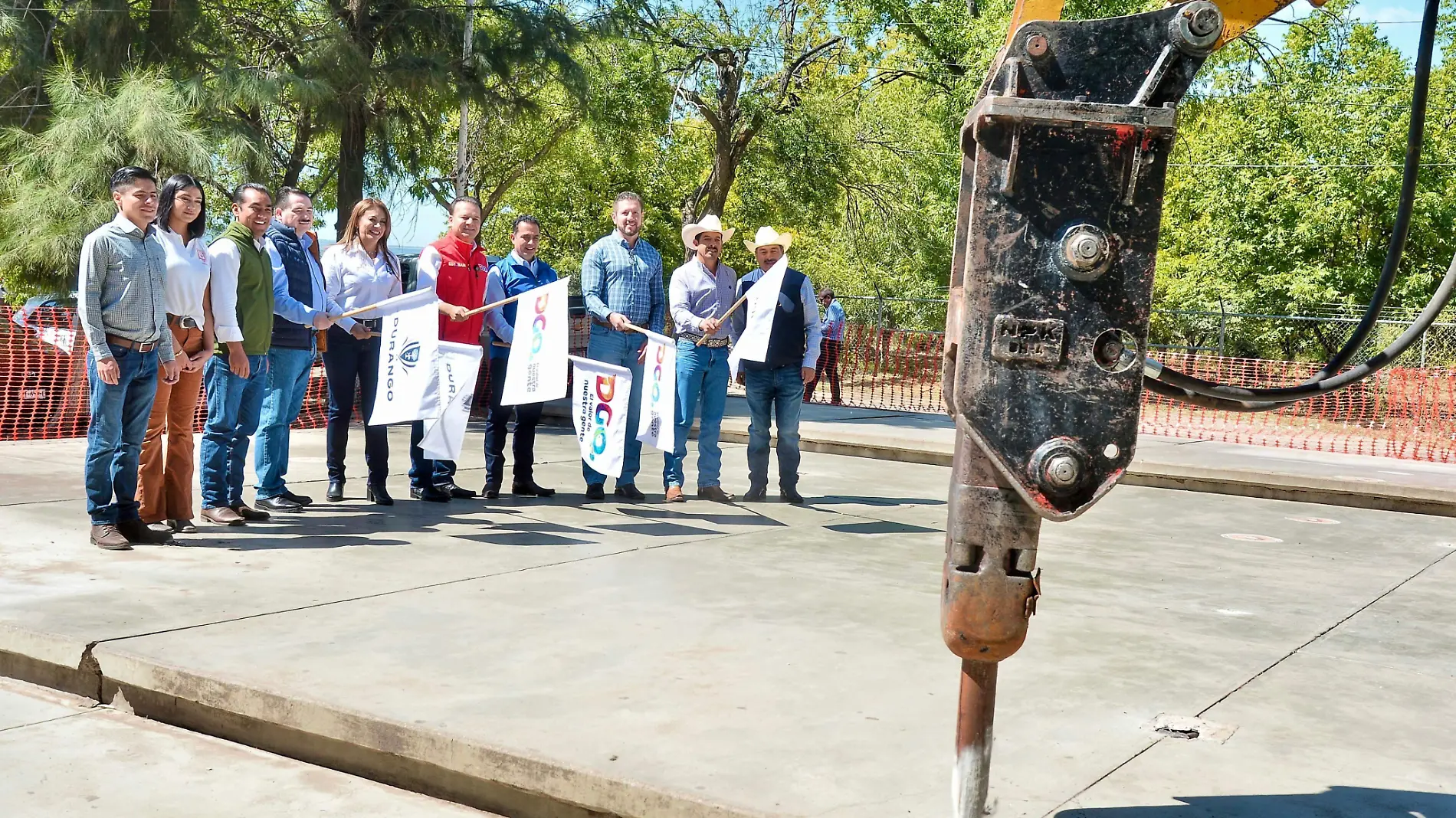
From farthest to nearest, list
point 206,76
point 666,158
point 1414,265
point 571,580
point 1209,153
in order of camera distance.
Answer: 1. point 666,158
2. point 1209,153
3. point 1414,265
4. point 206,76
5. point 571,580

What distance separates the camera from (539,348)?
8.34 metres

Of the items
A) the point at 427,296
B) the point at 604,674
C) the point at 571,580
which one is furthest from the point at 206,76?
the point at 604,674

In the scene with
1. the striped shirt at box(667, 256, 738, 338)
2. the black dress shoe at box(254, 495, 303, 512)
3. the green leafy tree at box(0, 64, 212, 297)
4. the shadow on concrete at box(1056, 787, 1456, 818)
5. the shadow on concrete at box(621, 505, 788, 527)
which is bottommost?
the shadow on concrete at box(1056, 787, 1456, 818)

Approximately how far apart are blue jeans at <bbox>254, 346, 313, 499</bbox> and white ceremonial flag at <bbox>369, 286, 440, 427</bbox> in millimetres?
464

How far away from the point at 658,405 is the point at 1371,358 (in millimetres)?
5955

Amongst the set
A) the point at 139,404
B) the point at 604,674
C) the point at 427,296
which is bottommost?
the point at 604,674

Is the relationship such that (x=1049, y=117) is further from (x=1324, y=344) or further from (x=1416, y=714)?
(x=1324, y=344)

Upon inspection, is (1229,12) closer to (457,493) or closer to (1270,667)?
(1270,667)

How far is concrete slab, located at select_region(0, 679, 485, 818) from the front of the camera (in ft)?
12.0

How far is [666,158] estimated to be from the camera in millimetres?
34656

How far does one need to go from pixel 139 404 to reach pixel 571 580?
2.42m

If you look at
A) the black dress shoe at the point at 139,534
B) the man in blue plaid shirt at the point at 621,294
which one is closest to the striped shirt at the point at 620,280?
the man in blue plaid shirt at the point at 621,294

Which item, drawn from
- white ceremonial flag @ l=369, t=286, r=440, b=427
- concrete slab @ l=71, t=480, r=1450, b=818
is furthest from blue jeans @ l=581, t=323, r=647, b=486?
concrete slab @ l=71, t=480, r=1450, b=818

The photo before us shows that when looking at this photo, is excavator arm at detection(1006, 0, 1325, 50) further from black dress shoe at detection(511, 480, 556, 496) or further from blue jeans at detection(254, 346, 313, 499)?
black dress shoe at detection(511, 480, 556, 496)
